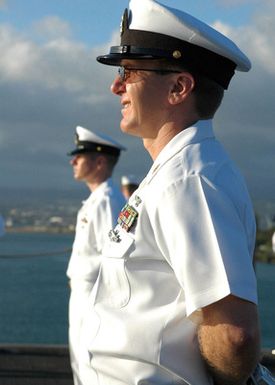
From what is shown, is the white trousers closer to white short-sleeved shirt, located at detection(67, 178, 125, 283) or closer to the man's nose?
white short-sleeved shirt, located at detection(67, 178, 125, 283)

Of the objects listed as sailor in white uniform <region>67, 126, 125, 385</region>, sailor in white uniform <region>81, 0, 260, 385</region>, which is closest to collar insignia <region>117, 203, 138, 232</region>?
sailor in white uniform <region>81, 0, 260, 385</region>

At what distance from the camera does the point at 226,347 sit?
1956mm

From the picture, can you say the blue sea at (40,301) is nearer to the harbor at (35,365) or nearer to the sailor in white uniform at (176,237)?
the harbor at (35,365)

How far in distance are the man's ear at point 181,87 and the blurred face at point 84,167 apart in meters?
4.14

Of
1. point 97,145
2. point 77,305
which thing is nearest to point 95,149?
point 97,145

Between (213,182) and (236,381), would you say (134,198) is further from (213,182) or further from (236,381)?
(236,381)

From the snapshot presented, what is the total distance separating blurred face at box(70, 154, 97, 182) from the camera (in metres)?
6.36

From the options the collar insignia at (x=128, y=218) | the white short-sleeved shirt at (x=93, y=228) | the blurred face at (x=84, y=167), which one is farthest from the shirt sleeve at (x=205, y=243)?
the blurred face at (x=84, y=167)

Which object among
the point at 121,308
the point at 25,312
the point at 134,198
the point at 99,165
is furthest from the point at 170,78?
the point at 25,312

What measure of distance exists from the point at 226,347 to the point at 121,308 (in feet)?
0.99

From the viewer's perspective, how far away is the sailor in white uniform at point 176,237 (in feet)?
6.36

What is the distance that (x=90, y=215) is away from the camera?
19.7ft

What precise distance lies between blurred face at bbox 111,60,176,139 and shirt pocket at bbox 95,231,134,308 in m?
0.30

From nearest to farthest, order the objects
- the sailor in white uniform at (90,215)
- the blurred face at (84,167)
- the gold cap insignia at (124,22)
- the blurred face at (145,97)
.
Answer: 1. the blurred face at (145,97)
2. the gold cap insignia at (124,22)
3. the sailor in white uniform at (90,215)
4. the blurred face at (84,167)
